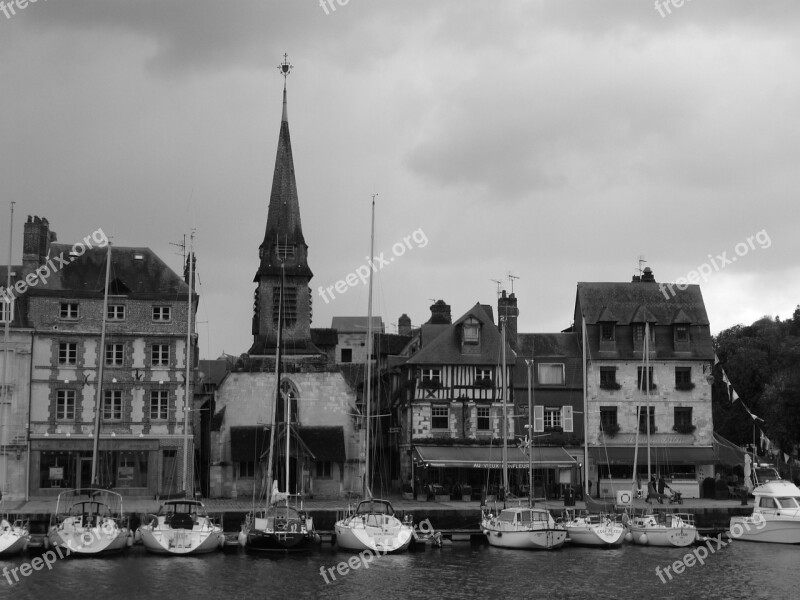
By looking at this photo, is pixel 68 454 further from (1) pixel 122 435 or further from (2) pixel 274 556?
(2) pixel 274 556

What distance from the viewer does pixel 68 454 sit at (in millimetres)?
49625

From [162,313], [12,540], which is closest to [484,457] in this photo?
[162,313]

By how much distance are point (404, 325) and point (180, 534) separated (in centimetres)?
4134

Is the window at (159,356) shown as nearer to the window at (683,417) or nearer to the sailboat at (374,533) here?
the sailboat at (374,533)

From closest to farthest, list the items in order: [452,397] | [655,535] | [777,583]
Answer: [777,583]
[655,535]
[452,397]

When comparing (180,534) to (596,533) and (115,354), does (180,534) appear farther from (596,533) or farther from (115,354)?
(115,354)

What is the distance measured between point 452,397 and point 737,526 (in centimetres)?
1610

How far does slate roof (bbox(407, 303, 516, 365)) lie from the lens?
54.7m

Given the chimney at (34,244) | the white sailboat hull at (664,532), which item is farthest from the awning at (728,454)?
the chimney at (34,244)

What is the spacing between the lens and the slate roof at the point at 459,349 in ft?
179

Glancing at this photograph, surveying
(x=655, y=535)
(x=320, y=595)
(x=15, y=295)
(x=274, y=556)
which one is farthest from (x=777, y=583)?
(x=15, y=295)

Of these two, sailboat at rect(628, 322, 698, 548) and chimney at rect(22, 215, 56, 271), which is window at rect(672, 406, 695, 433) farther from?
chimney at rect(22, 215, 56, 271)

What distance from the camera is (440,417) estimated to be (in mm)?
54438

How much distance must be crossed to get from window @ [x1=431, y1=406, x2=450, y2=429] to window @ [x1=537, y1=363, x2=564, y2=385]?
5.38 m
